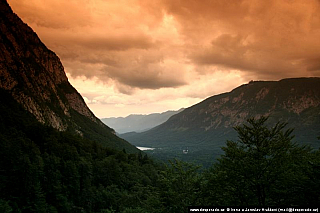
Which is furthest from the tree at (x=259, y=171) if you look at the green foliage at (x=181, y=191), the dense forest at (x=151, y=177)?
the green foliage at (x=181, y=191)

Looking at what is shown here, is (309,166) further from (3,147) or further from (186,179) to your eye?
(3,147)

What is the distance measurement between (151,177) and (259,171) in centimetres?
10044

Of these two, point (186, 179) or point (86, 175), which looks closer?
point (186, 179)

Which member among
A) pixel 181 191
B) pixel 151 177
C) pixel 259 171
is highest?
pixel 259 171

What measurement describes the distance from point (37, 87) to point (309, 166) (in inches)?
8411

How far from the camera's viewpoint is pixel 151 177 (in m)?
118

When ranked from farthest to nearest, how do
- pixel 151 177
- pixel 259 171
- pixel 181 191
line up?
1. pixel 151 177
2. pixel 181 191
3. pixel 259 171

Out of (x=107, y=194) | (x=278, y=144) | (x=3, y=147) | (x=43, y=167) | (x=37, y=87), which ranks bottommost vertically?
(x=107, y=194)

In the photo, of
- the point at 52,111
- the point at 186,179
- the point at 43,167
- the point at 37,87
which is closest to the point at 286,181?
the point at 186,179

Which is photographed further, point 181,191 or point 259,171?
point 181,191

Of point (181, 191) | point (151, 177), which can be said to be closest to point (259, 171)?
point (181, 191)

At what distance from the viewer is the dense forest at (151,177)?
23969mm

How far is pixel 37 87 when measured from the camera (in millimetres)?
197875

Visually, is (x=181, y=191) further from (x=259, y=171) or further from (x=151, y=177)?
(x=151, y=177)
